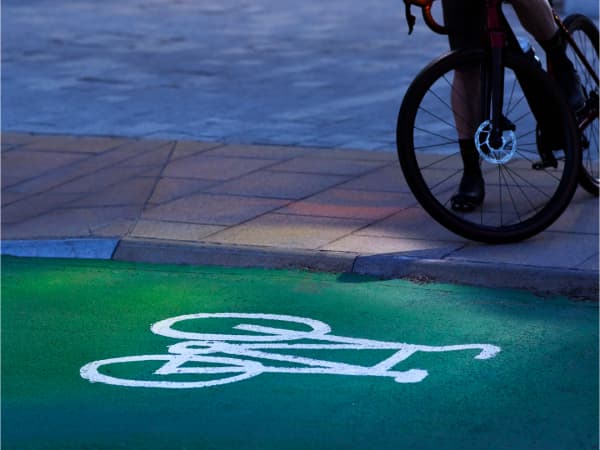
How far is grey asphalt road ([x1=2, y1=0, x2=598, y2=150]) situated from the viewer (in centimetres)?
928

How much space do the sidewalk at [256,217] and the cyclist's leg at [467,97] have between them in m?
0.23

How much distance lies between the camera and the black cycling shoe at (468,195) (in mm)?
6410

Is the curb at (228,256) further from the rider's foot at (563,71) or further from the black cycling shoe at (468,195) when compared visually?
the rider's foot at (563,71)

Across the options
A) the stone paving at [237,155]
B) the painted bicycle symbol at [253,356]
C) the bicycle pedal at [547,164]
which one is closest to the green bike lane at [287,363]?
the painted bicycle symbol at [253,356]

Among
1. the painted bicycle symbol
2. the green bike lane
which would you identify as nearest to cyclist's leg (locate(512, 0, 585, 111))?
the green bike lane

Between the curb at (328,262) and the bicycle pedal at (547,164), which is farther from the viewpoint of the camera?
the bicycle pedal at (547,164)

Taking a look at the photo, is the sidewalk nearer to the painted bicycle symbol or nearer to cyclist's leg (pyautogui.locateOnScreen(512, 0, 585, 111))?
cyclist's leg (pyautogui.locateOnScreen(512, 0, 585, 111))

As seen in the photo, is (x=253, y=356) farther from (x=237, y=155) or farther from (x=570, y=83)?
(x=237, y=155)

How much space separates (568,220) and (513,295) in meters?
0.98

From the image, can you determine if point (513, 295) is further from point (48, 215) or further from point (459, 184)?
point (48, 215)

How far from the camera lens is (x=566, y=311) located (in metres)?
5.25

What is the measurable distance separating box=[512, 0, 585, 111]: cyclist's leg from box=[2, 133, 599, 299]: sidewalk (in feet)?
1.87

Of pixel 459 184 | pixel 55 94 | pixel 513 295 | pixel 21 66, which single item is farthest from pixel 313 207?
pixel 21 66

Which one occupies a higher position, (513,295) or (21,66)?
(21,66)
